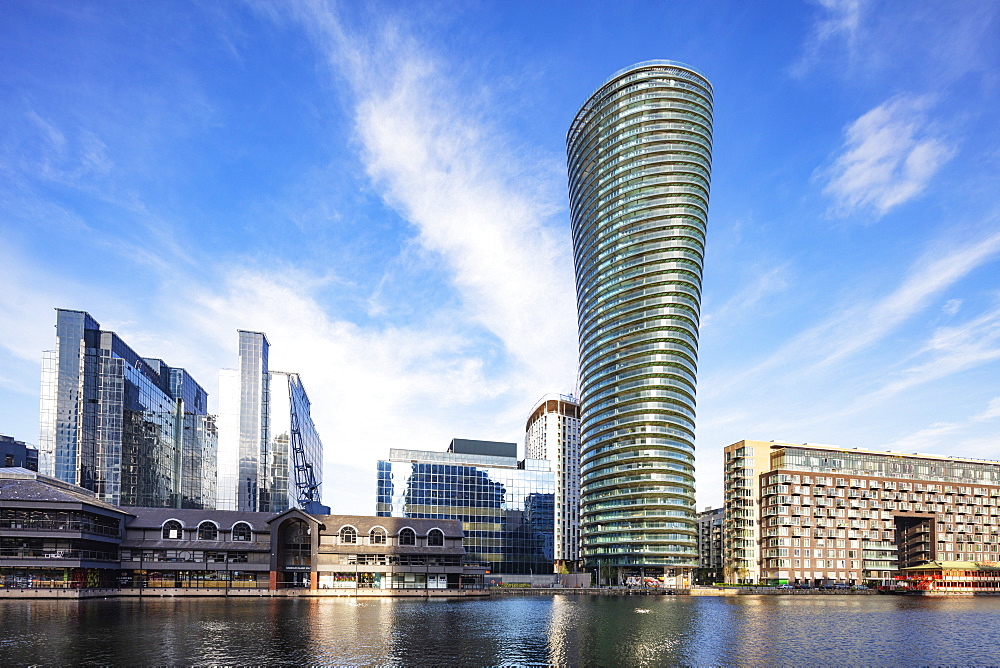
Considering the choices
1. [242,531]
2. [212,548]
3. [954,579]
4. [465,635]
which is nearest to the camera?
[465,635]

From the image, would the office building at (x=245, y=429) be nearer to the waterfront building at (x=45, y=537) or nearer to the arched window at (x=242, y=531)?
the arched window at (x=242, y=531)

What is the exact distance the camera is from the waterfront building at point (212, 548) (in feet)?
361

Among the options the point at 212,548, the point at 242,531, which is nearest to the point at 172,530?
the point at 212,548

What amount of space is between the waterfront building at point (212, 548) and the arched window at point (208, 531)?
15 centimetres

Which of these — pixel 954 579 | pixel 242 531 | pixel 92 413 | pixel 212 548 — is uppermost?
pixel 92 413

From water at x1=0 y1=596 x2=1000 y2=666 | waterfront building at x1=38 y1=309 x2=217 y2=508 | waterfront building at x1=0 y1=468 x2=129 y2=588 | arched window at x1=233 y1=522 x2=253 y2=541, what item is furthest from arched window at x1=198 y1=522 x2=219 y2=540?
waterfront building at x1=38 y1=309 x2=217 y2=508

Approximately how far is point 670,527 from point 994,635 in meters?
113

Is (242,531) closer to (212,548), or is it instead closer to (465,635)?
(212,548)

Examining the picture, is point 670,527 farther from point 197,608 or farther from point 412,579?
point 197,608

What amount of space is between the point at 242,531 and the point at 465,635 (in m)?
71.0

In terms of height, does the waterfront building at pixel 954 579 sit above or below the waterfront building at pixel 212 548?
below

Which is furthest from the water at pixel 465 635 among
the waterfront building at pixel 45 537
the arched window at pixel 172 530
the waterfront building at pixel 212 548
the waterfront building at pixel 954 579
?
the waterfront building at pixel 954 579

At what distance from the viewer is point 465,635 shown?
69312mm

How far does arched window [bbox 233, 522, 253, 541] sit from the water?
22.3 m
